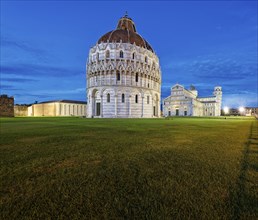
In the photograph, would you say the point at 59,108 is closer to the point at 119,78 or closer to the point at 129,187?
the point at 119,78

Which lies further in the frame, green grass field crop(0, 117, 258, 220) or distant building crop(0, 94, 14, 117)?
distant building crop(0, 94, 14, 117)

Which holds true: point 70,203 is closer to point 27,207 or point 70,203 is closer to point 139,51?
point 27,207

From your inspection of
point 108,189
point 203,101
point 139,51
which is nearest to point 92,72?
point 139,51

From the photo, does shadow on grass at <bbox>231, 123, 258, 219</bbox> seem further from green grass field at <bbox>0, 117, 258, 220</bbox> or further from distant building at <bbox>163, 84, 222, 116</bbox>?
distant building at <bbox>163, 84, 222, 116</bbox>

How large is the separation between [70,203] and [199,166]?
311cm

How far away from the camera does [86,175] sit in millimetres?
3553

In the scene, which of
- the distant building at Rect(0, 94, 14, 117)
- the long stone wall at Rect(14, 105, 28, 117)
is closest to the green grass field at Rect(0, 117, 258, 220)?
the distant building at Rect(0, 94, 14, 117)

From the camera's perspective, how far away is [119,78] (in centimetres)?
4097

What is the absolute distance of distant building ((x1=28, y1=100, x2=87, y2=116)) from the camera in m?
75.4

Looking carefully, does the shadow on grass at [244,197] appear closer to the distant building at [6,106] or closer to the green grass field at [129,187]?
the green grass field at [129,187]

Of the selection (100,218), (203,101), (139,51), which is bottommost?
(100,218)

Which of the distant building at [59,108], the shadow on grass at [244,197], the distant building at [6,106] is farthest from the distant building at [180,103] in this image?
the shadow on grass at [244,197]

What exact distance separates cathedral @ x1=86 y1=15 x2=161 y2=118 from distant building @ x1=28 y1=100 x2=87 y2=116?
121 feet

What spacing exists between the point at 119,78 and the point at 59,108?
1781 inches
